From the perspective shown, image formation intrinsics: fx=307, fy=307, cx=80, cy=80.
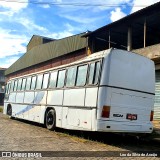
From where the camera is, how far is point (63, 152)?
839 centimetres

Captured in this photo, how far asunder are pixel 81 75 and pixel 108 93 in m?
1.83

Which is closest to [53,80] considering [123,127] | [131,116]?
[131,116]

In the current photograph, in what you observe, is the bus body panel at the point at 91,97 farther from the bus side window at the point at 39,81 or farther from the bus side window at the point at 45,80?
the bus side window at the point at 39,81

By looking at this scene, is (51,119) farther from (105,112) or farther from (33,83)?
(105,112)

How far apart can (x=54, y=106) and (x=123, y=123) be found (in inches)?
172

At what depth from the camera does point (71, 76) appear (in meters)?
12.4

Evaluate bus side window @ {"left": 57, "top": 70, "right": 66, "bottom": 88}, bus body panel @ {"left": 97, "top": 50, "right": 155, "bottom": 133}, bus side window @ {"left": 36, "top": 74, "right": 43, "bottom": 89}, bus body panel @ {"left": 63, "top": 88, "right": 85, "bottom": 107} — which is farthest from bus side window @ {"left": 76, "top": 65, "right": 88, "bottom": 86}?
bus side window @ {"left": 36, "top": 74, "right": 43, "bottom": 89}

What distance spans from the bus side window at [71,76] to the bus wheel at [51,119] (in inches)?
78.2

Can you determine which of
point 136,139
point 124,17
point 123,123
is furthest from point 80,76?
point 124,17

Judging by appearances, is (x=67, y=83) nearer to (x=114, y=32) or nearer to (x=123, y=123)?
(x=123, y=123)

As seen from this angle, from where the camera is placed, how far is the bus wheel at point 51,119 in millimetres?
13783

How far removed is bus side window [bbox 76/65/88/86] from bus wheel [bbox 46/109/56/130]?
2840mm

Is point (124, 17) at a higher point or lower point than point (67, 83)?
higher

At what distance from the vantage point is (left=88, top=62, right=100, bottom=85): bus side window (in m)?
10.4
